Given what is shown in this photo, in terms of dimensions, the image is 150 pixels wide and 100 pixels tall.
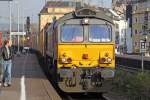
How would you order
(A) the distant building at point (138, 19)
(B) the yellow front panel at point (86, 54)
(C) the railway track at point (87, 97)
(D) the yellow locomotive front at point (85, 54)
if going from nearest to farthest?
(D) the yellow locomotive front at point (85, 54) < (B) the yellow front panel at point (86, 54) < (C) the railway track at point (87, 97) < (A) the distant building at point (138, 19)

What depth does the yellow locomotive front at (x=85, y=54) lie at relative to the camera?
19.0 metres

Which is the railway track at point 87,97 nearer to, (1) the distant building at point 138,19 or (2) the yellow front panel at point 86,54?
(2) the yellow front panel at point 86,54

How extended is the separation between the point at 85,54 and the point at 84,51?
0.14 meters

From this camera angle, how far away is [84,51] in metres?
19.3

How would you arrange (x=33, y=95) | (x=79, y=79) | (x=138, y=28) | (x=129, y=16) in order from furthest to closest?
(x=129, y=16)
(x=138, y=28)
(x=79, y=79)
(x=33, y=95)

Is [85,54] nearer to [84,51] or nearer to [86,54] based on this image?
[86,54]

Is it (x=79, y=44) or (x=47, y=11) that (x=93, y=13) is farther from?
(x=47, y=11)

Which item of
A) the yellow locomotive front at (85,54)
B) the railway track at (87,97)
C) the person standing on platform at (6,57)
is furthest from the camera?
the person standing on platform at (6,57)

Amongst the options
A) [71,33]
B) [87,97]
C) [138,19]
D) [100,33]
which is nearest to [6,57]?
[71,33]

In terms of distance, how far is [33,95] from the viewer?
17844 millimetres

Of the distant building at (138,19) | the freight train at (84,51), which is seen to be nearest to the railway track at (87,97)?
the freight train at (84,51)

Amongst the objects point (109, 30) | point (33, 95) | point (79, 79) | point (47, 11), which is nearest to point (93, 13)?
point (109, 30)

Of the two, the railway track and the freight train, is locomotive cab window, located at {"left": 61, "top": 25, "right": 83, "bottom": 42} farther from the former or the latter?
the railway track

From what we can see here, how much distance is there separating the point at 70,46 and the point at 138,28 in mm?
89568
